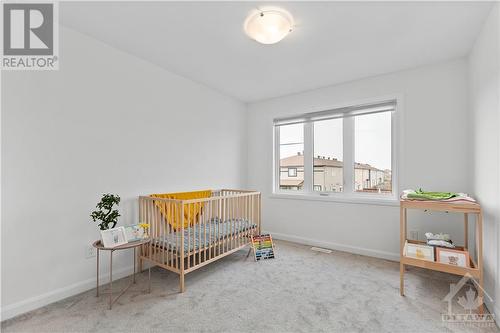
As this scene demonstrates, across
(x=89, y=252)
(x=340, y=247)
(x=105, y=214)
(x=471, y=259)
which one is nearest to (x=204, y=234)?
(x=105, y=214)

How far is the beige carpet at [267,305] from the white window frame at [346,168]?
0.88 meters

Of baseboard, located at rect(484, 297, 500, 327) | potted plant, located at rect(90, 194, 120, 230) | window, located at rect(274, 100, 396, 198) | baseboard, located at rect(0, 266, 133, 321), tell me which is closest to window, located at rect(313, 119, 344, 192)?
window, located at rect(274, 100, 396, 198)

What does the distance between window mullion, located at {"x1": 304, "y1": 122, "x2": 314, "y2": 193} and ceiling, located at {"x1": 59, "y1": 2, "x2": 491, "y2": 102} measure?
0.85 meters

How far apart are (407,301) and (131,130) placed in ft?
9.92

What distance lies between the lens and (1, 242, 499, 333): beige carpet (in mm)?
1653

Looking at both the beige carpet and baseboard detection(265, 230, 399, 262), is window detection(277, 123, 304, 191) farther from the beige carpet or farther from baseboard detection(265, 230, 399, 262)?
the beige carpet

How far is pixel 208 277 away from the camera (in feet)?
7.97

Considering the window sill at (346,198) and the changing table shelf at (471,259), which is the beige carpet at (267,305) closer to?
the changing table shelf at (471,259)

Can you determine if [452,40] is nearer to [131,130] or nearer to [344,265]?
[344,265]

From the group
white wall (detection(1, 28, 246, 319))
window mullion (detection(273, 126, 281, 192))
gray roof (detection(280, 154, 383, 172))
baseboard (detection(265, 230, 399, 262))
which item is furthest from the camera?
window mullion (detection(273, 126, 281, 192))

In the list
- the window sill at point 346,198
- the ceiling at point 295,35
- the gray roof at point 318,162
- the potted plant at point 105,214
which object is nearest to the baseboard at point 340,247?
the window sill at point 346,198

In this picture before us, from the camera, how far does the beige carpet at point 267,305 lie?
165cm

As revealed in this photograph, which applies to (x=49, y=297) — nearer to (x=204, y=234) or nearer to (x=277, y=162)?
(x=204, y=234)

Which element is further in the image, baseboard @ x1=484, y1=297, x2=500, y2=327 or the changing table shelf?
the changing table shelf
